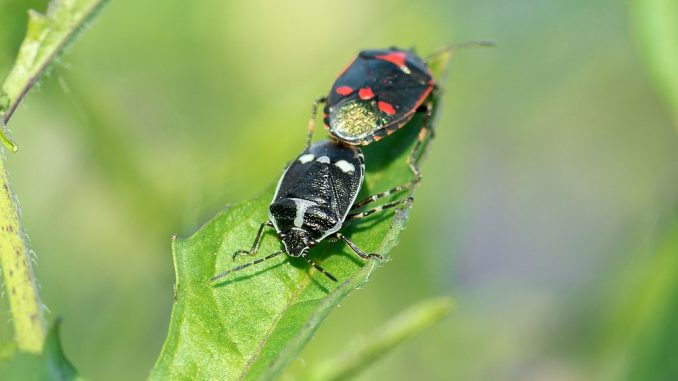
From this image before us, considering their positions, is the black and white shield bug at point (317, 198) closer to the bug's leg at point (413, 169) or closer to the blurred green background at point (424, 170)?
the bug's leg at point (413, 169)

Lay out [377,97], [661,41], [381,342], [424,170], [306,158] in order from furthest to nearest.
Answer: [424,170]
[377,97]
[306,158]
[661,41]
[381,342]

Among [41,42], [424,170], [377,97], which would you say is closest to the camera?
[41,42]

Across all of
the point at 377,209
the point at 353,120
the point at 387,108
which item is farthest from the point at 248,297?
the point at 387,108

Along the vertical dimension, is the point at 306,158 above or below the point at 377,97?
below

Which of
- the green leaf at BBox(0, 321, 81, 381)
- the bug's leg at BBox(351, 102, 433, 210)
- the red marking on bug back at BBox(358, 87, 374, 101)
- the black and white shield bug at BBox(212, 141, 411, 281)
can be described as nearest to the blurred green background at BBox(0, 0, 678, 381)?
the red marking on bug back at BBox(358, 87, 374, 101)

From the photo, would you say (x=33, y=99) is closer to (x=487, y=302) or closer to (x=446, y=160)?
(x=446, y=160)

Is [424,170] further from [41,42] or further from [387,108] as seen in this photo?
[41,42]

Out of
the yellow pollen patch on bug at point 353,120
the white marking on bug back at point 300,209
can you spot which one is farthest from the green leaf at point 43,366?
the yellow pollen patch on bug at point 353,120
